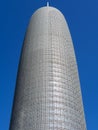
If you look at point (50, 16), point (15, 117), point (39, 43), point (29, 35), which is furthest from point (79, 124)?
point (50, 16)

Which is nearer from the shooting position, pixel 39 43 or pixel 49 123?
pixel 49 123

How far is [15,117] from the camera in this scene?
43.8 meters

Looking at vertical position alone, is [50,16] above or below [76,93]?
above

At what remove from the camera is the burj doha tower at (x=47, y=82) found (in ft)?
140

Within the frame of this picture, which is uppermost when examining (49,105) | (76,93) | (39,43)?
(39,43)

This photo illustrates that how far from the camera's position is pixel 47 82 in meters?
46.8

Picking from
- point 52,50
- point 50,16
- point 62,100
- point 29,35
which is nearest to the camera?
point 62,100

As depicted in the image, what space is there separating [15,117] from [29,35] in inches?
735

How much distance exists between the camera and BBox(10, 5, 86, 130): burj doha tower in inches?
1677

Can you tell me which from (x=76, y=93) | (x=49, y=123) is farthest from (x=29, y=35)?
(x=49, y=123)

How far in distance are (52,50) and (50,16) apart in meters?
10.6

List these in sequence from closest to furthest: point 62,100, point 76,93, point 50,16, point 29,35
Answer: point 62,100
point 76,93
point 29,35
point 50,16

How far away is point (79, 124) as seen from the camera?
44188 mm

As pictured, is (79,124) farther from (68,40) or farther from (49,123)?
(68,40)
